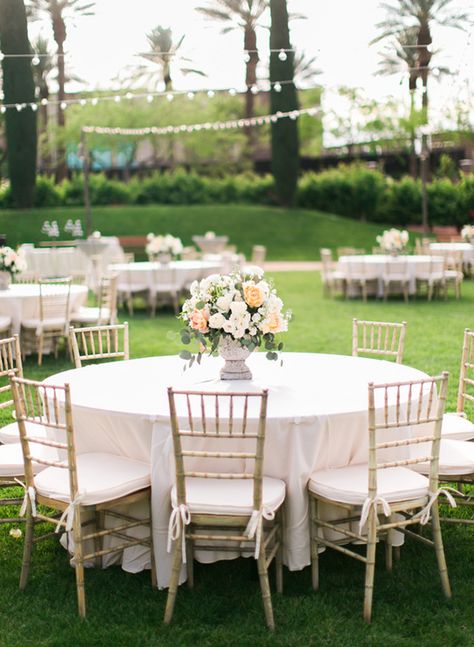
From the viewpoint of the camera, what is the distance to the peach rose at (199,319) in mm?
4270

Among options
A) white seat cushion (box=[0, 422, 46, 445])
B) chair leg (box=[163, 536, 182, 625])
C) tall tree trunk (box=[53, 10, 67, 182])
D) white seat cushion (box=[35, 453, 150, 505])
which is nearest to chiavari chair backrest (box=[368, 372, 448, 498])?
chair leg (box=[163, 536, 182, 625])

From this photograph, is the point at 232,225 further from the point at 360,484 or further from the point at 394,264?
the point at 360,484

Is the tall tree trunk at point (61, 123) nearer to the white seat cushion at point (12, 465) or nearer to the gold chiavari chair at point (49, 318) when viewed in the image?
the gold chiavari chair at point (49, 318)

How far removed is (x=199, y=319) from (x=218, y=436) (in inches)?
35.9

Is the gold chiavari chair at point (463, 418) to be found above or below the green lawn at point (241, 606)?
above

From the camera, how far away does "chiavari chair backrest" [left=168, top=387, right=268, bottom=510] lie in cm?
346

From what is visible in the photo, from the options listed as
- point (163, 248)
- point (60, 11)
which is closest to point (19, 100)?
point (60, 11)

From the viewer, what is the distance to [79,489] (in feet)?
12.2

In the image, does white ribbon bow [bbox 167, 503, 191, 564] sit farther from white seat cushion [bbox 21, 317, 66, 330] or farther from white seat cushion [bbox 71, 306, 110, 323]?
white seat cushion [bbox 71, 306, 110, 323]

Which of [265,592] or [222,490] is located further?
[222,490]

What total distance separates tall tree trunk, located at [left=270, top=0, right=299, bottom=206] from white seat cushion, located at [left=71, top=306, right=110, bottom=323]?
1567 cm

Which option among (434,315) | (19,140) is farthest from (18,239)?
(434,315)

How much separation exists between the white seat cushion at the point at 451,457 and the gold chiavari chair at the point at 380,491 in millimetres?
208

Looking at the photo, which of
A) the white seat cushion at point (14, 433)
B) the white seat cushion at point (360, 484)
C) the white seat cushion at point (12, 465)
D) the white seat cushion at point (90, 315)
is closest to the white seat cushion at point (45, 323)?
the white seat cushion at point (90, 315)
